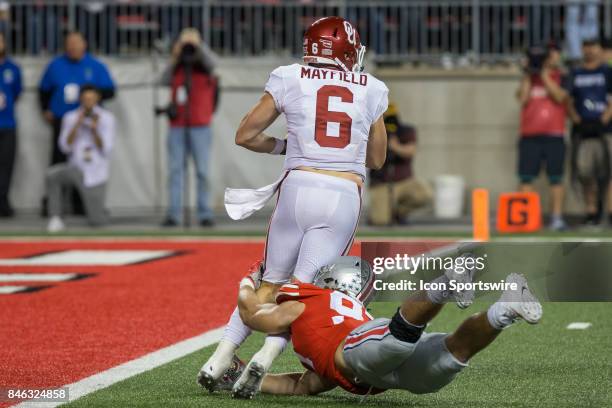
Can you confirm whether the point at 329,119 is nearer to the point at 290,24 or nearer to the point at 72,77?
the point at 72,77

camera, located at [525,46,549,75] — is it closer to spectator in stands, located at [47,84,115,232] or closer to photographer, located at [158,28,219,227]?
photographer, located at [158,28,219,227]

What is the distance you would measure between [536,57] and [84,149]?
17.5 ft

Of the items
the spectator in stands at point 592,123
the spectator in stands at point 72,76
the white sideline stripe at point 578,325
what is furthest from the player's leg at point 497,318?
the spectator in stands at point 72,76

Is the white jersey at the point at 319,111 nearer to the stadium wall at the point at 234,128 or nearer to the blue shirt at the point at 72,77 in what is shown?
the blue shirt at the point at 72,77

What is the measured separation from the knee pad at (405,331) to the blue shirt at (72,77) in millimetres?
12663

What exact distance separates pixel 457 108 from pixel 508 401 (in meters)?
13.4

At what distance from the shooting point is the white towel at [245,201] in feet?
22.5

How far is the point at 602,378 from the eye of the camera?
682 cm

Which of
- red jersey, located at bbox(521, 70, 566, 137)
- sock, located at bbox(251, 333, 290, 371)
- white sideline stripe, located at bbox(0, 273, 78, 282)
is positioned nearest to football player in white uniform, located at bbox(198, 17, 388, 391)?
sock, located at bbox(251, 333, 290, 371)

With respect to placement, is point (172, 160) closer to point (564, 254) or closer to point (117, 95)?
point (117, 95)

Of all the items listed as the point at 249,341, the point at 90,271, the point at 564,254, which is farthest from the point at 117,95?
the point at 564,254

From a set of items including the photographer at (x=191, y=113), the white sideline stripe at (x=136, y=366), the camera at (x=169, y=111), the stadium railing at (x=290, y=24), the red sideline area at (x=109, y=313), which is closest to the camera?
the white sideline stripe at (x=136, y=366)

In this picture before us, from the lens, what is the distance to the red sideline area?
746 centimetres

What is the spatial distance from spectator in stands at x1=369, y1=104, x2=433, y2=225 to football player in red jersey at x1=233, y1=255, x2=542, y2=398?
35.3ft
